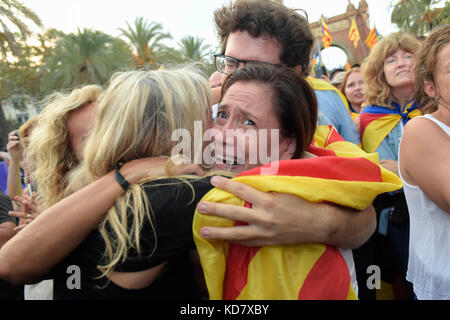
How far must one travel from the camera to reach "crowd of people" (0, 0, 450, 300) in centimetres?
123

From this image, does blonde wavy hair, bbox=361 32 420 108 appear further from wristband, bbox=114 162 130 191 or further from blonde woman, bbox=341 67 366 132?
wristband, bbox=114 162 130 191

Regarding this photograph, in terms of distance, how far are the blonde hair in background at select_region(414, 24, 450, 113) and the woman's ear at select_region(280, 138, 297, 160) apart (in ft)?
3.17

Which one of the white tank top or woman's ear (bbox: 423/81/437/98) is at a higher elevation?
woman's ear (bbox: 423/81/437/98)

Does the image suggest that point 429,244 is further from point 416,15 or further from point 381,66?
point 416,15

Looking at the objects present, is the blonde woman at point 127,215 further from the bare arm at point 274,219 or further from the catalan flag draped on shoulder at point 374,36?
the catalan flag draped on shoulder at point 374,36

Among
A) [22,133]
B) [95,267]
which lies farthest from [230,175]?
[22,133]

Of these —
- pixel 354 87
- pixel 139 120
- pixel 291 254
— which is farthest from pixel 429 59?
pixel 354 87

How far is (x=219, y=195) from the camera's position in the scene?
122cm

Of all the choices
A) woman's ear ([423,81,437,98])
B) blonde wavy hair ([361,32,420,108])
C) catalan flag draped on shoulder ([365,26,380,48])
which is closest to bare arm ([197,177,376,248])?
woman's ear ([423,81,437,98])

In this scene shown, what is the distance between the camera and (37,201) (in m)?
2.50

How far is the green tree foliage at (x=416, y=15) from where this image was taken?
647 inches
